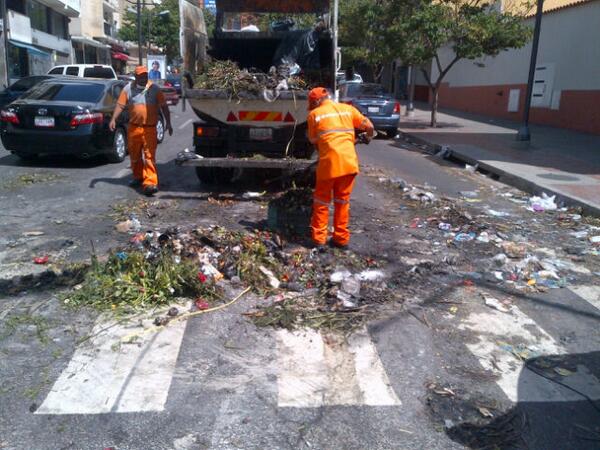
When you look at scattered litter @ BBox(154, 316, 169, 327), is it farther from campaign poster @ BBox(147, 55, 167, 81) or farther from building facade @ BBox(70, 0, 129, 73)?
building facade @ BBox(70, 0, 129, 73)

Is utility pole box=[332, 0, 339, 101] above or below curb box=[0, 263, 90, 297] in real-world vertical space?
above

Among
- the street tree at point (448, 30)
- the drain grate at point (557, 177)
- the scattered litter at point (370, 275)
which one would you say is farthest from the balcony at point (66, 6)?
the scattered litter at point (370, 275)

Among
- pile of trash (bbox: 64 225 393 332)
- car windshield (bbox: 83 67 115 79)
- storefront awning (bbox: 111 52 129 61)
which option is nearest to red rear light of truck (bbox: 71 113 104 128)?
pile of trash (bbox: 64 225 393 332)

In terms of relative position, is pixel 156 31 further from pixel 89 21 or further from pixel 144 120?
pixel 144 120

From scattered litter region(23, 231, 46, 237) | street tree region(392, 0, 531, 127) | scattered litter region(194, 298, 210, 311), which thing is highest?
street tree region(392, 0, 531, 127)

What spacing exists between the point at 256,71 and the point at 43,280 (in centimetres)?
514

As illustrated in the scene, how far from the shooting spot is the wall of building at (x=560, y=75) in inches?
718

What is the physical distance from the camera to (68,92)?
10648mm

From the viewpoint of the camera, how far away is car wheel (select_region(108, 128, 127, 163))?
35.5 feet

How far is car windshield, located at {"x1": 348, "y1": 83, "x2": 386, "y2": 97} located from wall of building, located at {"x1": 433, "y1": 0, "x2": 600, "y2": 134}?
4.91m

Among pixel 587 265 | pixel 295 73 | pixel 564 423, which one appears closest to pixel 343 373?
pixel 564 423

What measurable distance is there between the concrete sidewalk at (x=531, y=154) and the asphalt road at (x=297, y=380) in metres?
4.61

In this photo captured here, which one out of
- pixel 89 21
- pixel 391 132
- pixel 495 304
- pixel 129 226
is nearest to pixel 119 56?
pixel 89 21

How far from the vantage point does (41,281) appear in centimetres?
509
